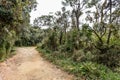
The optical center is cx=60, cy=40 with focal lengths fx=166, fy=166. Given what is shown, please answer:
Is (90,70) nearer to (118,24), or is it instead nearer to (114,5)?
(118,24)

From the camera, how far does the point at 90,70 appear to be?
28.3 feet

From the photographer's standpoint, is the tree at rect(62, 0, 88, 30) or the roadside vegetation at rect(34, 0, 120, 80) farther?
the tree at rect(62, 0, 88, 30)

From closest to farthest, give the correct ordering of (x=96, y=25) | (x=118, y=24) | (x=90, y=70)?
(x=90, y=70)
(x=118, y=24)
(x=96, y=25)

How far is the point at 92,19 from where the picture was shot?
42.6ft

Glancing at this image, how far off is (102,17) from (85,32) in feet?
5.58

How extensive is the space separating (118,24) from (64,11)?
Answer: 1000cm

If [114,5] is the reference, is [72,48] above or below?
below

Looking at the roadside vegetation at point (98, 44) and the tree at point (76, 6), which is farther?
the tree at point (76, 6)

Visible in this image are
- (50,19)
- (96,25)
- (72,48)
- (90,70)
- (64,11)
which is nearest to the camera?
(90,70)

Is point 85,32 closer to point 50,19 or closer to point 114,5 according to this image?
point 114,5

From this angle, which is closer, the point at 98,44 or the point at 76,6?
the point at 98,44

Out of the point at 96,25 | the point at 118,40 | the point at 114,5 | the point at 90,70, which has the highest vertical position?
the point at 114,5

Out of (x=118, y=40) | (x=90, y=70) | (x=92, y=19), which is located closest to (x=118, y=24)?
(x=118, y=40)

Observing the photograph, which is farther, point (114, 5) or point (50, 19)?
point (50, 19)
